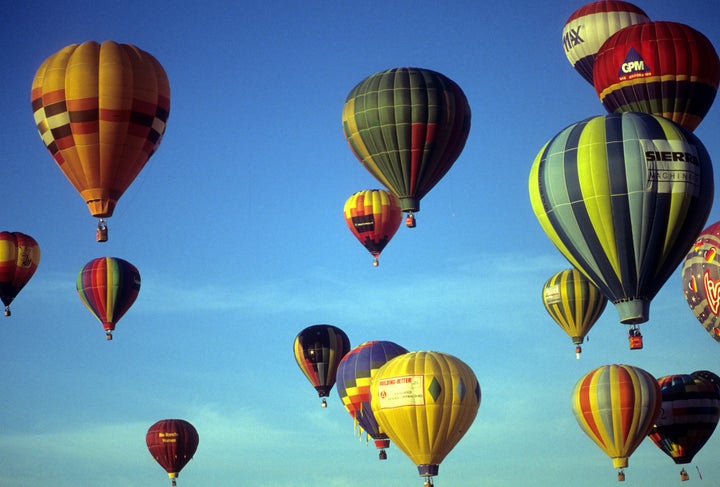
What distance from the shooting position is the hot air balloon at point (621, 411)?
149 ft

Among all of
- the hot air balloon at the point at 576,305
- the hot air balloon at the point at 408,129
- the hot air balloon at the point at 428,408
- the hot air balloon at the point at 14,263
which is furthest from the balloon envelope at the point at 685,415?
the hot air balloon at the point at 14,263

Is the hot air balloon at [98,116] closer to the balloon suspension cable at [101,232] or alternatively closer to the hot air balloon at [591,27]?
the balloon suspension cable at [101,232]

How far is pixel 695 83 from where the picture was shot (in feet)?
138

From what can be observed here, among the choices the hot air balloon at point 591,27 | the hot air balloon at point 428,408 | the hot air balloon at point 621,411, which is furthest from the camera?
the hot air balloon at point 591,27

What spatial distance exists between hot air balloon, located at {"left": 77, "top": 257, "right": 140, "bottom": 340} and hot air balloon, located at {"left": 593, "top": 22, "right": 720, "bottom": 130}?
65.2 feet

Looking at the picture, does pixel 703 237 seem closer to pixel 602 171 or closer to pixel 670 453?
pixel 602 171

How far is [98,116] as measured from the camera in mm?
40281

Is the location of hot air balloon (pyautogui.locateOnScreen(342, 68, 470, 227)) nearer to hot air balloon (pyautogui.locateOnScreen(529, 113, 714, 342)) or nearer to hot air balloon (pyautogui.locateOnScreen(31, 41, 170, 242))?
hot air balloon (pyautogui.locateOnScreen(31, 41, 170, 242))

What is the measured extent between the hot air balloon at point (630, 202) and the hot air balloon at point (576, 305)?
1542 centimetres

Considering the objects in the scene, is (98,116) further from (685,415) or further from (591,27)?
(685,415)

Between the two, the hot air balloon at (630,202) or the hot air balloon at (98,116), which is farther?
the hot air balloon at (98,116)

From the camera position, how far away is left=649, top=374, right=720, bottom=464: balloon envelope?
4794 centimetres

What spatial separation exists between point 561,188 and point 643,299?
3.25 metres

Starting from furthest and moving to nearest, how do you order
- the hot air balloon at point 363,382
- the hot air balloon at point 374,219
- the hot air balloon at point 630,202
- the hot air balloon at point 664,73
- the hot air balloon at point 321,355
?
1. the hot air balloon at point 374,219
2. the hot air balloon at point 321,355
3. the hot air balloon at point 363,382
4. the hot air balloon at point 664,73
5. the hot air balloon at point 630,202
